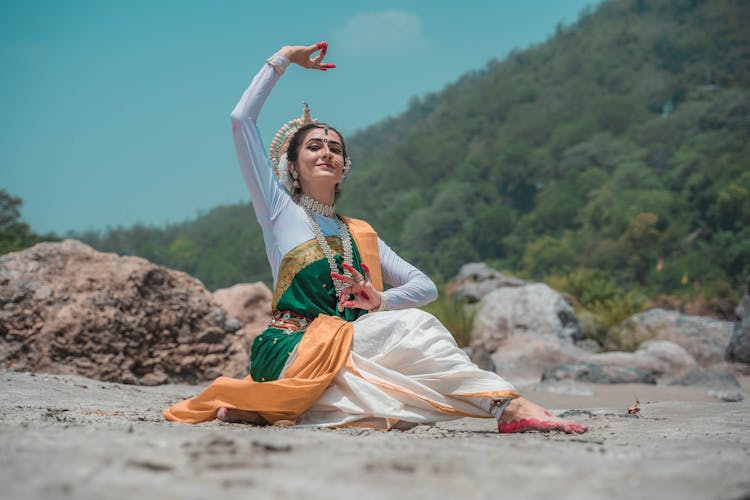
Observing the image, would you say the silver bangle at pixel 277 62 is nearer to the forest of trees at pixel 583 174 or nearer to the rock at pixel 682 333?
the rock at pixel 682 333

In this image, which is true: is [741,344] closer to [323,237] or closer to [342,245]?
[342,245]

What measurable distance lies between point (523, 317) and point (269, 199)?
9.75 meters

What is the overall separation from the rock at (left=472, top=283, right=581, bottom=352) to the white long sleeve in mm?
8873

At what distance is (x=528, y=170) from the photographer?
184ft

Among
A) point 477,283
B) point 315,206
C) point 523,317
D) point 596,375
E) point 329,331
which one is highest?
point 477,283

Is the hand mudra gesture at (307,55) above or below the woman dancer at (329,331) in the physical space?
above

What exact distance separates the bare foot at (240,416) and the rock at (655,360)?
22.3 feet

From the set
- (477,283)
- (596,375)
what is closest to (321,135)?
(596,375)

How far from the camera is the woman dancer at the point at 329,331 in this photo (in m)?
3.19

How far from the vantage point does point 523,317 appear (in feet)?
42.0

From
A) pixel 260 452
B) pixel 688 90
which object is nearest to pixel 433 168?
pixel 688 90

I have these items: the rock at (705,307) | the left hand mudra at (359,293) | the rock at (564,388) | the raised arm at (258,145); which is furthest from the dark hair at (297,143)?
the rock at (705,307)

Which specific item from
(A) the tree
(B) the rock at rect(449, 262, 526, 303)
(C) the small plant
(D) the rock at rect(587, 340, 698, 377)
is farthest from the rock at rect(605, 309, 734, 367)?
(A) the tree

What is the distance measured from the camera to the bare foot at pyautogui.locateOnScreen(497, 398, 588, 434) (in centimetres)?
299
